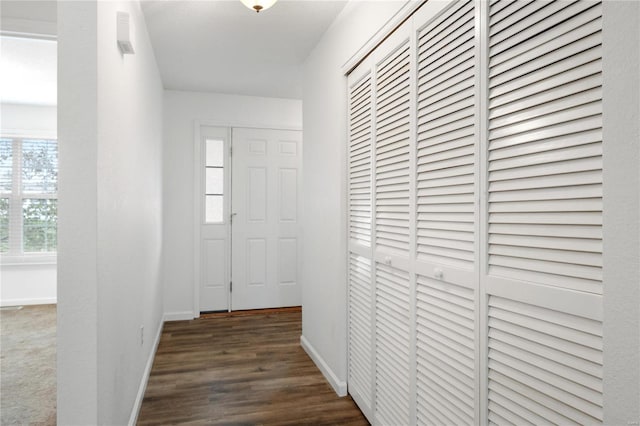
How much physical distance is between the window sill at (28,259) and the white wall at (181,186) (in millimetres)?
2035

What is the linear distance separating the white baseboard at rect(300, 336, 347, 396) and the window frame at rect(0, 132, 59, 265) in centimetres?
388

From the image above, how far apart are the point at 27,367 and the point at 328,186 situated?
9.22 ft

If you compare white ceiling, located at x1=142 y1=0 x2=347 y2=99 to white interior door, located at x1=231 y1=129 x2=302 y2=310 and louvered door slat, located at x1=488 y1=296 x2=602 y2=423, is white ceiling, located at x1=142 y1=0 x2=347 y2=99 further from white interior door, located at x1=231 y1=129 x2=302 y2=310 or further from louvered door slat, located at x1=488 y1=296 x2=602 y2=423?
louvered door slat, located at x1=488 y1=296 x2=602 y2=423

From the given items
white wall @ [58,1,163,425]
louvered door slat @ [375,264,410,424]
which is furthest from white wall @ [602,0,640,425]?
white wall @ [58,1,163,425]

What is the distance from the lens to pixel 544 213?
1080 mm

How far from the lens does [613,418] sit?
0.85 metres

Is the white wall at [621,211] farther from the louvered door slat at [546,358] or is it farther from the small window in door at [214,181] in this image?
the small window in door at [214,181]

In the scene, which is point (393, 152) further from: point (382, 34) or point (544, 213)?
point (544, 213)

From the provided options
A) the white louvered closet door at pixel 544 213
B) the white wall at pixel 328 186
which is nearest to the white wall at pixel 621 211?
the white louvered closet door at pixel 544 213

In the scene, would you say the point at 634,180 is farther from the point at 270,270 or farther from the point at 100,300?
the point at 270,270

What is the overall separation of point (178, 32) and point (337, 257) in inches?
79.2

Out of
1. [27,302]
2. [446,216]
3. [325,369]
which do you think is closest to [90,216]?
[446,216]

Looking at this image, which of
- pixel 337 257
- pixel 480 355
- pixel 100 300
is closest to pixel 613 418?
pixel 480 355

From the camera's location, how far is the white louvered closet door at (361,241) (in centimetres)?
225
